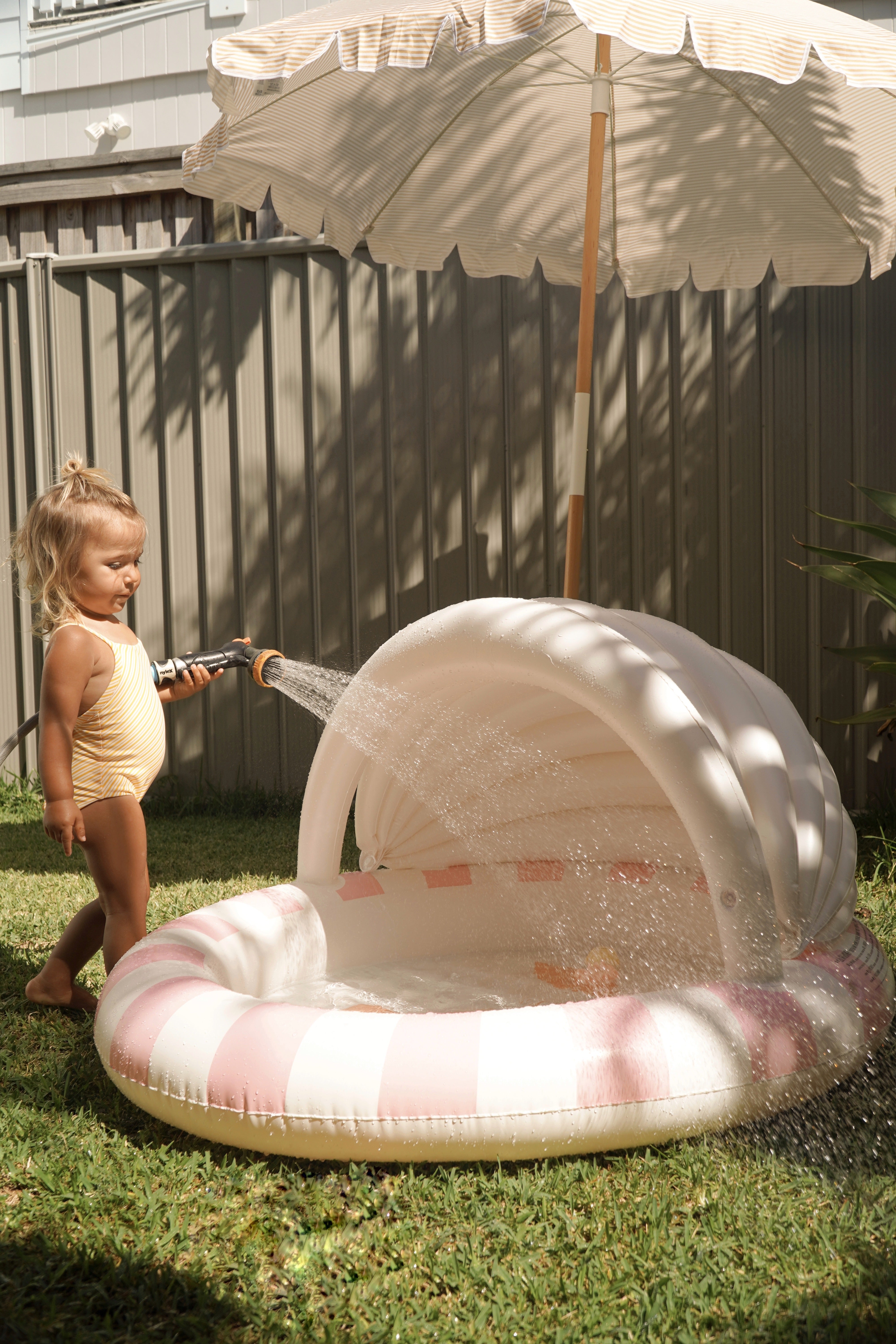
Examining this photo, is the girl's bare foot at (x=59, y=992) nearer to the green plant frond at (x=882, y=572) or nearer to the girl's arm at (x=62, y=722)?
the girl's arm at (x=62, y=722)

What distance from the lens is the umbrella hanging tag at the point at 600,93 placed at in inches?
118

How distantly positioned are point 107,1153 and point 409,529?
133 inches

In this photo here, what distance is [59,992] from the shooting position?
95.3 inches

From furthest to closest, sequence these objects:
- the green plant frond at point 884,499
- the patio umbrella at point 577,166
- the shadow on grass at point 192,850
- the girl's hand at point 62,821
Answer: the shadow on grass at point 192,850 → the green plant frond at point 884,499 → the patio umbrella at point 577,166 → the girl's hand at point 62,821

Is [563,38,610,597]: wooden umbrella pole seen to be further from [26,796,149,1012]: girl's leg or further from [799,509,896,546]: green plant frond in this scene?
[26,796,149,1012]: girl's leg

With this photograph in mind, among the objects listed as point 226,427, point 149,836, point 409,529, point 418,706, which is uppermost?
point 226,427

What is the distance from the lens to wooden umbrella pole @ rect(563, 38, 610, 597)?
9.85 ft

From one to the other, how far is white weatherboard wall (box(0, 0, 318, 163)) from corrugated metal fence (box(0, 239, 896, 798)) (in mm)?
2302

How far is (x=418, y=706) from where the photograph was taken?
2.39 m

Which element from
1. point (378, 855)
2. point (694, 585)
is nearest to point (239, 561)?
point (694, 585)

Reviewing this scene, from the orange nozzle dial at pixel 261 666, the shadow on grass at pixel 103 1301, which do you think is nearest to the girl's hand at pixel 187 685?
the orange nozzle dial at pixel 261 666

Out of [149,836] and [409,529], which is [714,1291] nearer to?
[149,836]

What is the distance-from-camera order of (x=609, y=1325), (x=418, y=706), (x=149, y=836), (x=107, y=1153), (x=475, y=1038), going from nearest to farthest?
(x=609, y=1325) < (x=475, y=1038) < (x=107, y=1153) < (x=418, y=706) < (x=149, y=836)

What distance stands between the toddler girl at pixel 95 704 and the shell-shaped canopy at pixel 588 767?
16.5 inches
